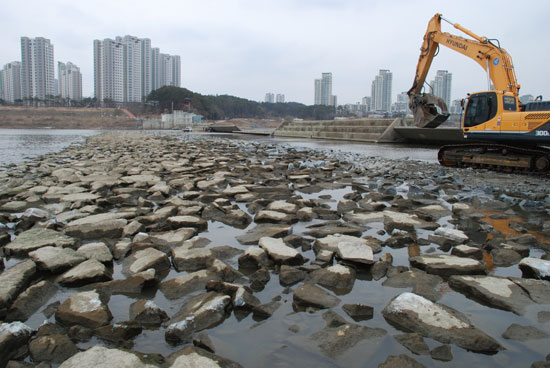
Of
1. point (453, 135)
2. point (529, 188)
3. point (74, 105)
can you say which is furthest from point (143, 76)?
point (529, 188)

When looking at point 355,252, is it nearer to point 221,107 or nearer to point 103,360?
point 103,360

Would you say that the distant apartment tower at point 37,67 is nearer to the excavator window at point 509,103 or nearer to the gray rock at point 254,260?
the excavator window at point 509,103

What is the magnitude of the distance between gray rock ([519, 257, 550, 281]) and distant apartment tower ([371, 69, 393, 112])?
120307mm

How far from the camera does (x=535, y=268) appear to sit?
2.54m

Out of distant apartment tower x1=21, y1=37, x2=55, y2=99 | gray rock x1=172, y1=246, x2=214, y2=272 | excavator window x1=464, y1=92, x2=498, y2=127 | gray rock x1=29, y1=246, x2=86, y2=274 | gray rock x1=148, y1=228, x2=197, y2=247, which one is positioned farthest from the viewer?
distant apartment tower x1=21, y1=37, x2=55, y2=99

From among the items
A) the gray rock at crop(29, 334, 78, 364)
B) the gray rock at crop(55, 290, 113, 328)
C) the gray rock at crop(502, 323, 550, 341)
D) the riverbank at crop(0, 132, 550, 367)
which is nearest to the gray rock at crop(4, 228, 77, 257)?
the riverbank at crop(0, 132, 550, 367)

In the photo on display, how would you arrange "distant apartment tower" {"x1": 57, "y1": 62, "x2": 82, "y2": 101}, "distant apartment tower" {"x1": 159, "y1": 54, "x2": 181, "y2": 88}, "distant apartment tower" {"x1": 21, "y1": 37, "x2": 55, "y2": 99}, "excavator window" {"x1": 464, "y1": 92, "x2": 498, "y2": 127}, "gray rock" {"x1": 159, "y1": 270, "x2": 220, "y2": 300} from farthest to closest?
"distant apartment tower" {"x1": 57, "y1": 62, "x2": 82, "y2": 101} → "distant apartment tower" {"x1": 159, "y1": 54, "x2": 181, "y2": 88} → "distant apartment tower" {"x1": 21, "y1": 37, "x2": 55, "y2": 99} → "excavator window" {"x1": 464, "y1": 92, "x2": 498, "y2": 127} → "gray rock" {"x1": 159, "y1": 270, "x2": 220, "y2": 300}

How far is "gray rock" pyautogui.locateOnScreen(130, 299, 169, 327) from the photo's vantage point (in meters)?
1.91

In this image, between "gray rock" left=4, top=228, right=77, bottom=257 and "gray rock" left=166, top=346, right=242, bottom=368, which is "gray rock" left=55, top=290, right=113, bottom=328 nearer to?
"gray rock" left=166, top=346, right=242, bottom=368

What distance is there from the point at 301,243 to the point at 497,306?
1.44m

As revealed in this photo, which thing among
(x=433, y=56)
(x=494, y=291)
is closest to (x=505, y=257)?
(x=494, y=291)

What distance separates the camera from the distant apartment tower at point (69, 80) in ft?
497

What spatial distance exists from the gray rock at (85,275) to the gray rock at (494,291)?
2.21 metres

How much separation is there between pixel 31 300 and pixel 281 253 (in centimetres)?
154
